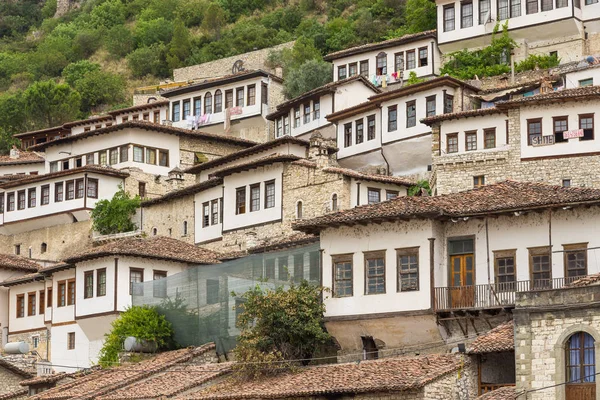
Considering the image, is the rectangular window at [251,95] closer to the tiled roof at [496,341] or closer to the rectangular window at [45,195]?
the rectangular window at [45,195]

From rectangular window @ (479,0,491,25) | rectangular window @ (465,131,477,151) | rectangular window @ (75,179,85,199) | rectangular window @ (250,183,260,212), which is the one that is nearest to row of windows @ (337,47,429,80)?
rectangular window @ (479,0,491,25)

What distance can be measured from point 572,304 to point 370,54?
44410mm

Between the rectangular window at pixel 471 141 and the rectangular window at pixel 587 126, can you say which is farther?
the rectangular window at pixel 471 141

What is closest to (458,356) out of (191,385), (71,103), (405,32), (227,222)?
(191,385)

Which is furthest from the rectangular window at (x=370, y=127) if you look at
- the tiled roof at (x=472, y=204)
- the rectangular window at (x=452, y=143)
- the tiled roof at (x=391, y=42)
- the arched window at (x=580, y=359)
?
the arched window at (x=580, y=359)

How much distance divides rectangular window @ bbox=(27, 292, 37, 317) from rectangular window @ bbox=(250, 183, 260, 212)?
11.3 m

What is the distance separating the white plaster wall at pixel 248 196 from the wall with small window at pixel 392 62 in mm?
16806

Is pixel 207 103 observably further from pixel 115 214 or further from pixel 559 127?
pixel 559 127

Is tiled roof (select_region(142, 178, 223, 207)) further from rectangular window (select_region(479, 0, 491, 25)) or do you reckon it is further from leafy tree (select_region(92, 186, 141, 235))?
rectangular window (select_region(479, 0, 491, 25))

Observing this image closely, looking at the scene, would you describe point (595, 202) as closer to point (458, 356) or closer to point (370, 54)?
point (458, 356)

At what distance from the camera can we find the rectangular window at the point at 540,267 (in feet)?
129

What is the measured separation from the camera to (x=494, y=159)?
178 ft

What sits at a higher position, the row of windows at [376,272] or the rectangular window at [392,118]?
the rectangular window at [392,118]

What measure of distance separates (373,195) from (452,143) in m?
3.99
